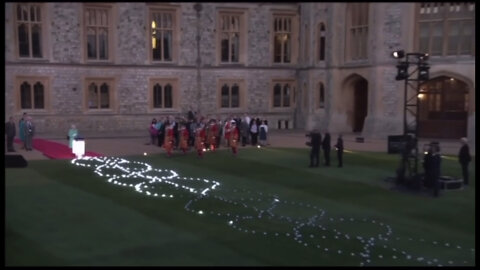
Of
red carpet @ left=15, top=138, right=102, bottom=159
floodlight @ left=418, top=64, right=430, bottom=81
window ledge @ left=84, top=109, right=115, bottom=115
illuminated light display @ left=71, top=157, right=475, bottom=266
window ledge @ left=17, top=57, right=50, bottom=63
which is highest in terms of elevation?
window ledge @ left=17, top=57, right=50, bottom=63

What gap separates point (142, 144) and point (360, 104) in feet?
45.9

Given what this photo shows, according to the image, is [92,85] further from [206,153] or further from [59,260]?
[59,260]

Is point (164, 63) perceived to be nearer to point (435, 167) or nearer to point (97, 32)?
point (97, 32)

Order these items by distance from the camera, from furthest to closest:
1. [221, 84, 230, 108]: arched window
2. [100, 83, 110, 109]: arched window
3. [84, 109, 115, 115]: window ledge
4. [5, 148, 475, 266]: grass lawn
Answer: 1. [221, 84, 230, 108]: arched window
2. [100, 83, 110, 109]: arched window
3. [84, 109, 115, 115]: window ledge
4. [5, 148, 475, 266]: grass lawn

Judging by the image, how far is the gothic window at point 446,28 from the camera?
27250mm

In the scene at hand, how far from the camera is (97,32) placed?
106ft

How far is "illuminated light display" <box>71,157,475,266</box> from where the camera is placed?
9.56 meters

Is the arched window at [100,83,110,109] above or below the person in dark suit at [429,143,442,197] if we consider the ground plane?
above

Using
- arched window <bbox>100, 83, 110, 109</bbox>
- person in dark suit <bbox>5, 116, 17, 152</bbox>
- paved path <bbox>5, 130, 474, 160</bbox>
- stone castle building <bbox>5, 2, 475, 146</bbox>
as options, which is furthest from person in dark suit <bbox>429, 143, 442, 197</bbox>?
arched window <bbox>100, 83, 110, 109</bbox>

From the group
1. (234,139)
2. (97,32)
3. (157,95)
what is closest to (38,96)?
(97,32)

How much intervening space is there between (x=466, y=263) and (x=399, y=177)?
6748 millimetres

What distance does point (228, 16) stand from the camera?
3506cm

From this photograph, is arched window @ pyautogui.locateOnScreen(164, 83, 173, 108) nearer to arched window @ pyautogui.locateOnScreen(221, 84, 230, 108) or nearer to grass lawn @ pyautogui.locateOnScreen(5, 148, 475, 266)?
arched window @ pyautogui.locateOnScreen(221, 84, 230, 108)

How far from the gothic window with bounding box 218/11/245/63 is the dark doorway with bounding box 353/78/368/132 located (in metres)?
7.70
